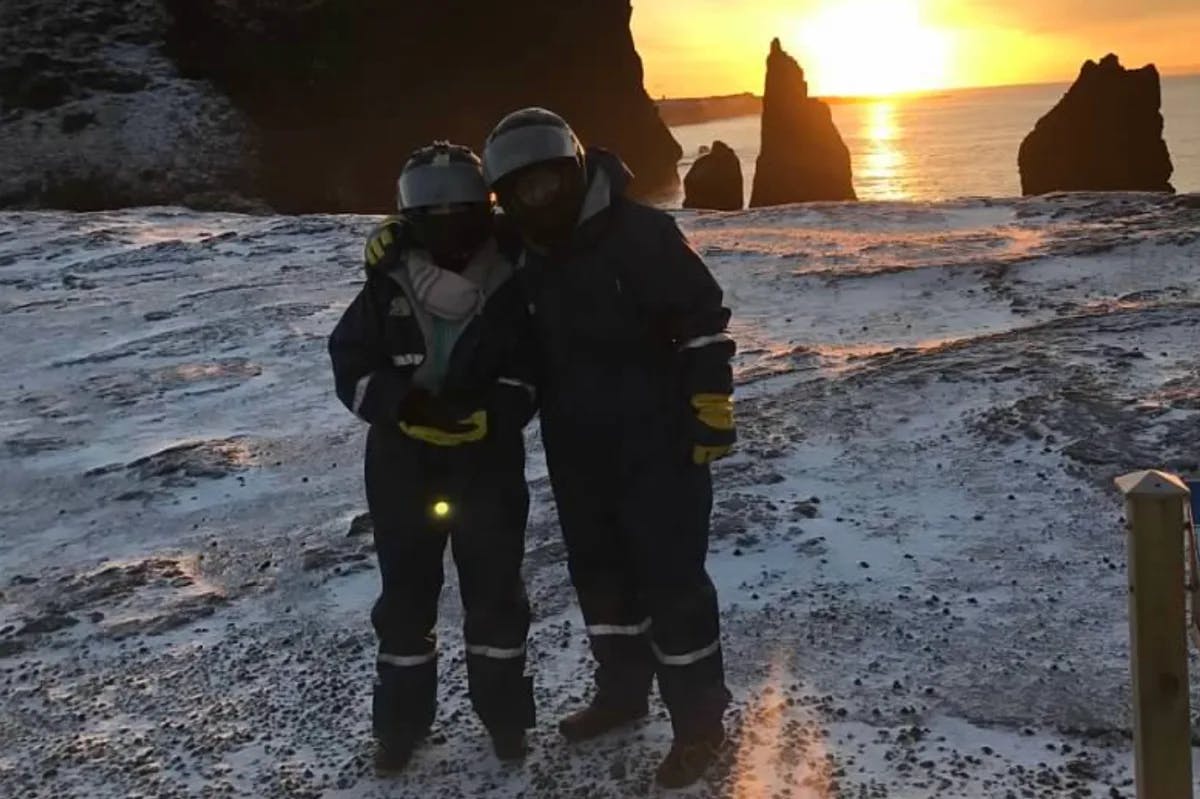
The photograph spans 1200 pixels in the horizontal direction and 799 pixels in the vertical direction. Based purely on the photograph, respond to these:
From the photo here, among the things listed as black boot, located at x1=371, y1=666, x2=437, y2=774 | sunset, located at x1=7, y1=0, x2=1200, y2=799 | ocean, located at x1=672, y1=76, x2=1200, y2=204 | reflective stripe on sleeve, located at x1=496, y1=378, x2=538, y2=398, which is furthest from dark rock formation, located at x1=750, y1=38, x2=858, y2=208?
black boot, located at x1=371, y1=666, x2=437, y2=774

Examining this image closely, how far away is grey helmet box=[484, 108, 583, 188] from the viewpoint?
10.8 feet

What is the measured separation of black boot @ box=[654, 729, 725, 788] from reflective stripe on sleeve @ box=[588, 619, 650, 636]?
0.38 meters

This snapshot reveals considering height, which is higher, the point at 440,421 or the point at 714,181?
the point at 440,421

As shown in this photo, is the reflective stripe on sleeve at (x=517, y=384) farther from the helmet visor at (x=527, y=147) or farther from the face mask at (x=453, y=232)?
the helmet visor at (x=527, y=147)

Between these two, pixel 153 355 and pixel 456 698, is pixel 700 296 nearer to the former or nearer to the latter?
pixel 456 698

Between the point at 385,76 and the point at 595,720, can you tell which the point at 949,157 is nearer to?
the point at 385,76

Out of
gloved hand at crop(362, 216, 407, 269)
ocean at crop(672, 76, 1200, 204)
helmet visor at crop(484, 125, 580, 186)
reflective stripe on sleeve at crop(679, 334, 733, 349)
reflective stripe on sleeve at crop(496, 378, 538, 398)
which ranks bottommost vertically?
ocean at crop(672, 76, 1200, 204)

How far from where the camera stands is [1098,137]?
44.6m

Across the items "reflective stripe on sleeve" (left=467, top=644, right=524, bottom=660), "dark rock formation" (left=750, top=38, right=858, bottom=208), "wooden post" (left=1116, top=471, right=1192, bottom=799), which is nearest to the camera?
"wooden post" (left=1116, top=471, right=1192, bottom=799)

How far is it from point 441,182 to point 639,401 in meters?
0.88

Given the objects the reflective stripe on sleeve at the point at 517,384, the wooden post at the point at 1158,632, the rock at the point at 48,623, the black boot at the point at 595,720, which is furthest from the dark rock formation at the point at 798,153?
the wooden post at the point at 1158,632

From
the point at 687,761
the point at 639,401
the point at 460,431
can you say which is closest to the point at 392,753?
the point at 687,761

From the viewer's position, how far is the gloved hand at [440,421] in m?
3.47

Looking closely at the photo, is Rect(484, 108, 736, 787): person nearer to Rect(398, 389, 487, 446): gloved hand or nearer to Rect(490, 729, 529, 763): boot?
Rect(398, 389, 487, 446): gloved hand
